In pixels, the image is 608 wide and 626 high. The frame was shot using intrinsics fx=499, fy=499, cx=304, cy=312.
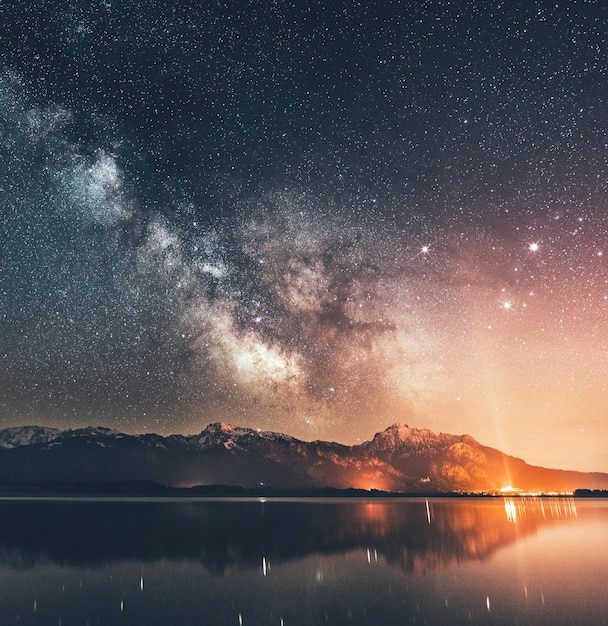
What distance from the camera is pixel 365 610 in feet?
80.4

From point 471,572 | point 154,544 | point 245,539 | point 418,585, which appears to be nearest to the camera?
point 418,585

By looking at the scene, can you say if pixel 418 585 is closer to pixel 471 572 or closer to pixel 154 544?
pixel 471 572

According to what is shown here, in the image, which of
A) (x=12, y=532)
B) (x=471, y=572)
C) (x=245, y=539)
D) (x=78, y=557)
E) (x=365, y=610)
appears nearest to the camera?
(x=365, y=610)

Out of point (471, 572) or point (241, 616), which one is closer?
point (241, 616)

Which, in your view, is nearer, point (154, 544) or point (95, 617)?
point (95, 617)

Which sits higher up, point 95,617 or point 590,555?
point 95,617

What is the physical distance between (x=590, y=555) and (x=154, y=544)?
43.2m

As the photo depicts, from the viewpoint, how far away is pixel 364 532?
7088 cm

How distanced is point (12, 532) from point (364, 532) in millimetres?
49237

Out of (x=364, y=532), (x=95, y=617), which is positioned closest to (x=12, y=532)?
(x=364, y=532)

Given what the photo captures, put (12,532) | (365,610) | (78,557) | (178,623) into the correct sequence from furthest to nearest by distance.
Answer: (12,532), (78,557), (365,610), (178,623)

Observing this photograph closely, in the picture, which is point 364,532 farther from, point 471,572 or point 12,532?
point 12,532

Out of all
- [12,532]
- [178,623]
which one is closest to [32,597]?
[178,623]

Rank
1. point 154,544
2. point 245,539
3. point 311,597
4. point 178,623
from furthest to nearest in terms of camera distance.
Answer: point 245,539, point 154,544, point 311,597, point 178,623
